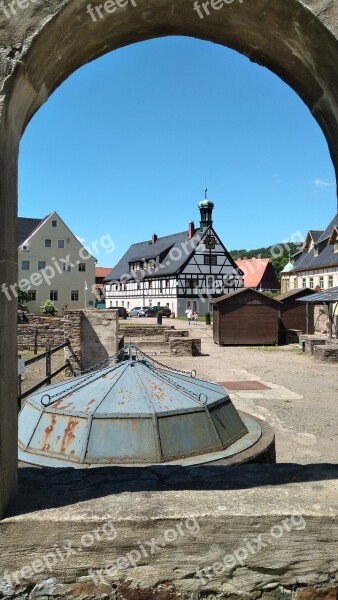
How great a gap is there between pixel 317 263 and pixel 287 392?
3156 centimetres

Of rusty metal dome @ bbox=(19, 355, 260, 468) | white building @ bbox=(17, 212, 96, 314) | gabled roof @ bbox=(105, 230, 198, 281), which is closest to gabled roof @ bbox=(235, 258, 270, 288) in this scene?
gabled roof @ bbox=(105, 230, 198, 281)

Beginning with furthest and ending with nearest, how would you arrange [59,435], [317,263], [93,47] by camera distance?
[317,263], [59,435], [93,47]

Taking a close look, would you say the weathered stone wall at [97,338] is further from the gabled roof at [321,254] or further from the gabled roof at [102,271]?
the gabled roof at [102,271]

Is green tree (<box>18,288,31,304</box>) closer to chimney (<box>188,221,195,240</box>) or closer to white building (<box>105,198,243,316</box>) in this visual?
white building (<box>105,198,243,316</box>)

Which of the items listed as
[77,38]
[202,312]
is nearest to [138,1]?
[77,38]

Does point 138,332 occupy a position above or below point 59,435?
above

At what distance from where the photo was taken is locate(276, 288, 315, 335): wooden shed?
25.0 m

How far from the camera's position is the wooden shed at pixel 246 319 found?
2369 cm

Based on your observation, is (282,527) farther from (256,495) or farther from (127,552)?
(127,552)

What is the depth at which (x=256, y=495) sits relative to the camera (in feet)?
7.06

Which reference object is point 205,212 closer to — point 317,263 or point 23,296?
point 317,263

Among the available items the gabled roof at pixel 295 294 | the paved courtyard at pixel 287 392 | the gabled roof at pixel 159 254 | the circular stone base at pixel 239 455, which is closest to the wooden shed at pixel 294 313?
the gabled roof at pixel 295 294

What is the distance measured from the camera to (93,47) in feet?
7.70

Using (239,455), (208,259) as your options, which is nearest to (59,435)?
(239,455)
